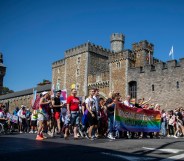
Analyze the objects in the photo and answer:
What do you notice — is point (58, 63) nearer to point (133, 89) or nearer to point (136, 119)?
point (133, 89)

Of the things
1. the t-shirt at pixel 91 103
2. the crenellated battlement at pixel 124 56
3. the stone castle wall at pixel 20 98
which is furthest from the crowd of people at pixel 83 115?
the stone castle wall at pixel 20 98

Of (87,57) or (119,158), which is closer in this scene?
(119,158)

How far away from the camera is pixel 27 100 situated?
6462 centimetres

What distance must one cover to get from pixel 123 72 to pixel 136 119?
Result: 73.6 feet

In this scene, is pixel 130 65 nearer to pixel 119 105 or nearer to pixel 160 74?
pixel 160 74

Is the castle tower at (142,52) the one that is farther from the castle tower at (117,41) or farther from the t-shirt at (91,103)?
the t-shirt at (91,103)

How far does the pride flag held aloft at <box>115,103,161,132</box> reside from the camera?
12.0 metres

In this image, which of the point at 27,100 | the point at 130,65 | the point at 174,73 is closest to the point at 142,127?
the point at 174,73

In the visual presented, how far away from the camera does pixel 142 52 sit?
36.6m

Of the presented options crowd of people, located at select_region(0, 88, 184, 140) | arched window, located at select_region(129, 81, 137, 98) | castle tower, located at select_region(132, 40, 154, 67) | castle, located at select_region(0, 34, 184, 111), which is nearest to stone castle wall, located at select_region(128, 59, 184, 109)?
castle, located at select_region(0, 34, 184, 111)

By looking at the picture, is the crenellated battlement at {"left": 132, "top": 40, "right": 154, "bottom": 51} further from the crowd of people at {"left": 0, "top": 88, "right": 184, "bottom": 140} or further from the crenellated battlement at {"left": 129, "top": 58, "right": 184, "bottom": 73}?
the crowd of people at {"left": 0, "top": 88, "right": 184, "bottom": 140}

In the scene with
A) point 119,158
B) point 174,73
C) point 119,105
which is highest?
point 174,73

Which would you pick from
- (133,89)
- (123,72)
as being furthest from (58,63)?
(133,89)

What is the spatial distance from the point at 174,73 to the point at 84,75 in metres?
15.8
